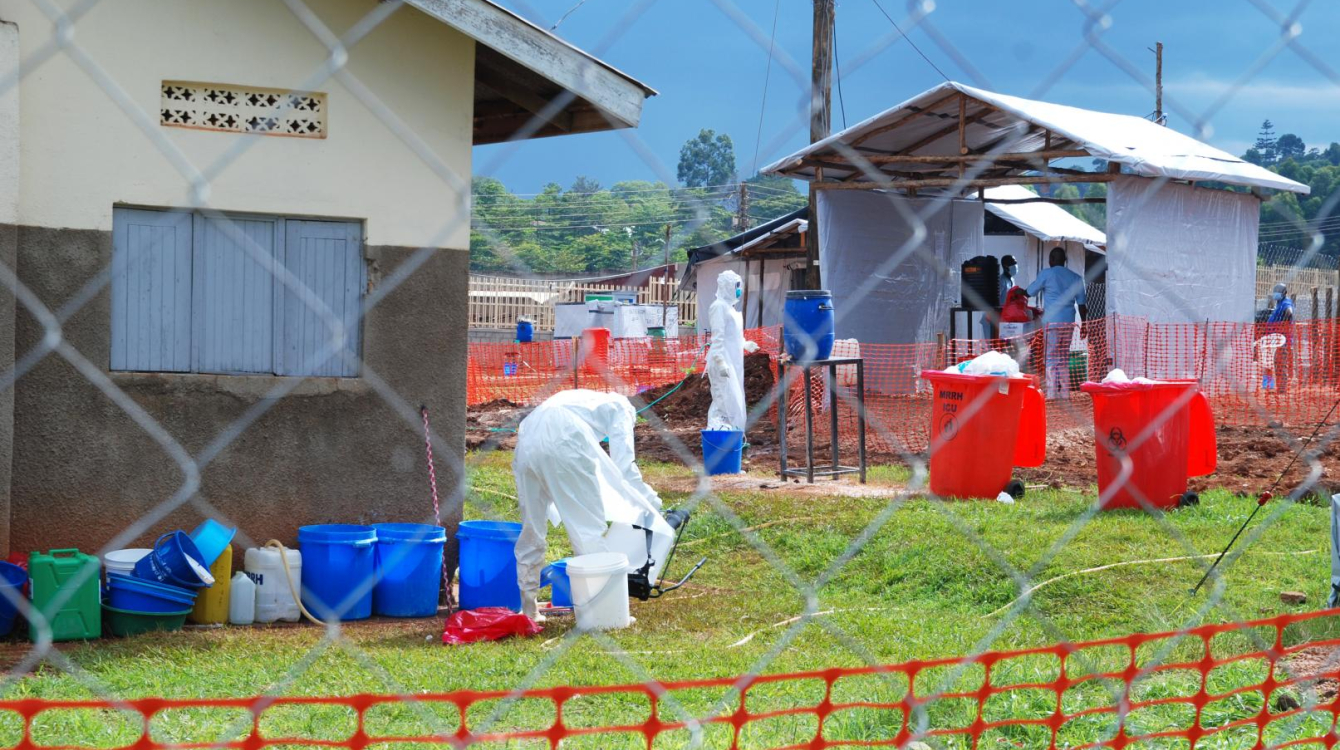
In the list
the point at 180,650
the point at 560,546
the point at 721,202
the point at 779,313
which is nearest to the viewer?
the point at 721,202

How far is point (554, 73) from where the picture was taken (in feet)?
21.2

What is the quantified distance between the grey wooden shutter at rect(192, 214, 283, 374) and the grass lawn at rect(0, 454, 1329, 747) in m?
1.56

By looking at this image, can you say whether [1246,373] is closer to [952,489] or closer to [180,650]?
[952,489]

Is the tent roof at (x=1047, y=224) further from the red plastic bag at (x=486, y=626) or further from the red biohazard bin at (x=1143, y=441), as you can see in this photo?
the red plastic bag at (x=486, y=626)

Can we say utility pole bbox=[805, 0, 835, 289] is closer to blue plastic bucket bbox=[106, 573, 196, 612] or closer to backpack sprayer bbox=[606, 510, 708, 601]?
backpack sprayer bbox=[606, 510, 708, 601]

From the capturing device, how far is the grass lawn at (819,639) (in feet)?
13.8

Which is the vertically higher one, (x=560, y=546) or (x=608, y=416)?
(x=608, y=416)

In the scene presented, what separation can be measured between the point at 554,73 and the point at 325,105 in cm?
134

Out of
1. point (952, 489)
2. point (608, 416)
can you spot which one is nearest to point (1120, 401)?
point (952, 489)

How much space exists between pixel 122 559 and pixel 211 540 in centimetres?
46

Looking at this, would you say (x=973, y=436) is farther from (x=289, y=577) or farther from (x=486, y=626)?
(x=289, y=577)

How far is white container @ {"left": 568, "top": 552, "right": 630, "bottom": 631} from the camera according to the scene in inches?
243

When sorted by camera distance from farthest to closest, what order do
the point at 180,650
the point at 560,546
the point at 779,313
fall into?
the point at 779,313, the point at 560,546, the point at 180,650

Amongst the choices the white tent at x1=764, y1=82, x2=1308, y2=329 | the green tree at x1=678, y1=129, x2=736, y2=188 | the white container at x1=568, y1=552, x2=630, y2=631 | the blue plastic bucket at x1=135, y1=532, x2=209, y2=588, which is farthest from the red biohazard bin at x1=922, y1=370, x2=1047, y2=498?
the green tree at x1=678, y1=129, x2=736, y2=188
